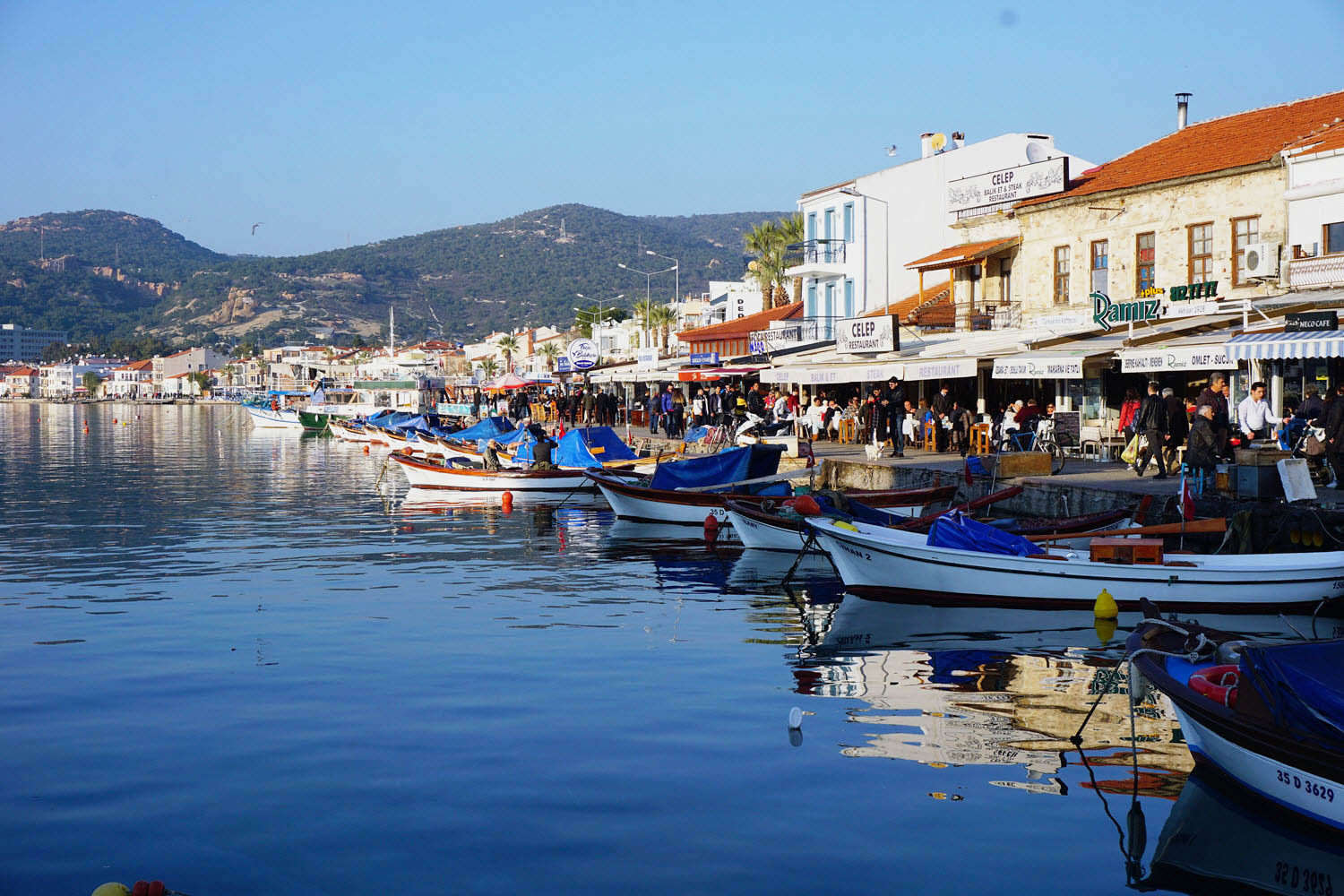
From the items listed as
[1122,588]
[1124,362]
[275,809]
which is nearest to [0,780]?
[275,809]

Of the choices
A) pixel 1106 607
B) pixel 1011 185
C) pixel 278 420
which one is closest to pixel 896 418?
pixel 1011 185

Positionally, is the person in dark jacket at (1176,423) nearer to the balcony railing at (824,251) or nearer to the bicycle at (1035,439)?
the bicycle at (1035,439)

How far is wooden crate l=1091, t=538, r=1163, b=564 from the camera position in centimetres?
1622

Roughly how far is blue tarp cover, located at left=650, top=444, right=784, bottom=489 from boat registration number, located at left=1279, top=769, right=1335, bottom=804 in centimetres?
1855

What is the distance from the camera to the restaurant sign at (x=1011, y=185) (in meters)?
36.8

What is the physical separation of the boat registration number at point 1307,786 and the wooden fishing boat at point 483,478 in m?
26.8

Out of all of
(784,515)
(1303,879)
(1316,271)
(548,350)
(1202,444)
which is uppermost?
(548,350)

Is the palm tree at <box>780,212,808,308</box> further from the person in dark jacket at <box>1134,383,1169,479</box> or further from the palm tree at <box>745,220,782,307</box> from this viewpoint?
the person in dark jacket at <box>1134,383,1169,479</box>

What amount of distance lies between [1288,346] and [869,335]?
16935 mm

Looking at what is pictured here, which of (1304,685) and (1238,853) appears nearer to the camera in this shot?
(1304,685)

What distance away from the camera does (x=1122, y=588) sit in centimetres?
1645

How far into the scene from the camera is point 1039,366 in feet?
91.0

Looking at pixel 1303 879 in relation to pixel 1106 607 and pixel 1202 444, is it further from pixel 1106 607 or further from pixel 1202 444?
pixel 1202 444

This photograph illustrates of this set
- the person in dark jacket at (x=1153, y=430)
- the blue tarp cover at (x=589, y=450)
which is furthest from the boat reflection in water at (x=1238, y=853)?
the blue tarp cover at (x=589, y=450)
